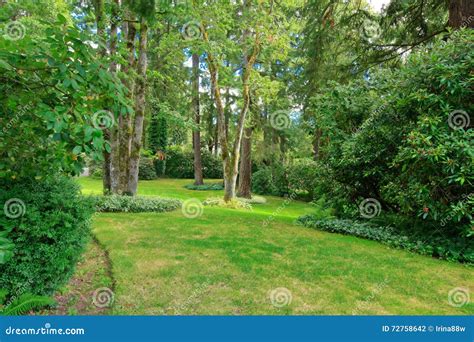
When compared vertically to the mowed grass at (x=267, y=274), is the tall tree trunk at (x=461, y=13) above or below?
above

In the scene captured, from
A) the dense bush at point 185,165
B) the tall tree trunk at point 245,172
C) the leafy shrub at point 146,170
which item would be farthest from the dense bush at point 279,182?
the leafy shrub at point 146,170

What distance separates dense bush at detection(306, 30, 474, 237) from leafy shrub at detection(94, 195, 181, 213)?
5239 mm

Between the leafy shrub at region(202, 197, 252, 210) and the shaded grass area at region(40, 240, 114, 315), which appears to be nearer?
the shaded grass area at region(40, 240, 114, 315)

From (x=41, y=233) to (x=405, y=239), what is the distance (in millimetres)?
6152

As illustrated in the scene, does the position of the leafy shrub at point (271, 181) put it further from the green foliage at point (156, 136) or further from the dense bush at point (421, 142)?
the dense bush at point (421, 142)

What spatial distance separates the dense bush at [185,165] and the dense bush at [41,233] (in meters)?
23.4

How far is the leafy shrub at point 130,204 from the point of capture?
894 cm

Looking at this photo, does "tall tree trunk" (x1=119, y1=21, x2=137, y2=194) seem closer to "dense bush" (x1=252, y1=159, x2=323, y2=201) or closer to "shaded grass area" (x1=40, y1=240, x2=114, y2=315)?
"shaded grass area" (x1=40, y1=240, x2=114, y2=315)

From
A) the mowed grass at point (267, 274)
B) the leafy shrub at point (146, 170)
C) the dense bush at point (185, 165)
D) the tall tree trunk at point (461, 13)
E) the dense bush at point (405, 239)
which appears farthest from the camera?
the dense bush at point (185, 165)

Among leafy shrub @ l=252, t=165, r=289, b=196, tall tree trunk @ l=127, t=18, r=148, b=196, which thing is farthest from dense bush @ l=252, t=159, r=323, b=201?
tall tree trunk @ l=127, t=18, r=148, b=196

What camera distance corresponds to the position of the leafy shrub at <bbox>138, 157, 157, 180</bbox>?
80.2 ft
